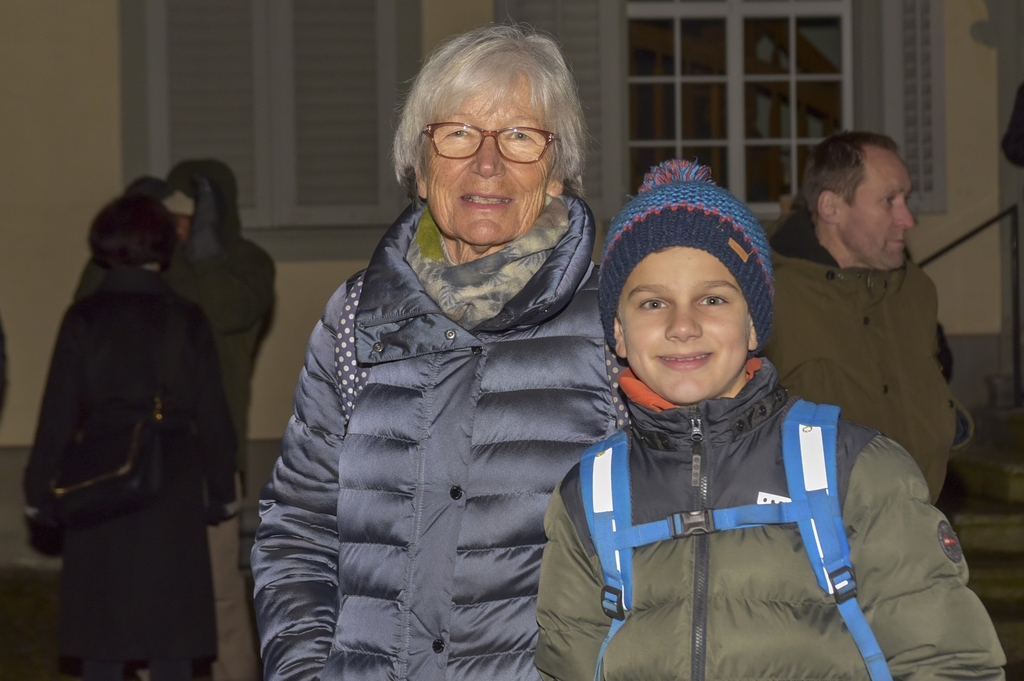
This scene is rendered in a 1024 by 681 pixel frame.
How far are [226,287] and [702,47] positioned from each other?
4917mm

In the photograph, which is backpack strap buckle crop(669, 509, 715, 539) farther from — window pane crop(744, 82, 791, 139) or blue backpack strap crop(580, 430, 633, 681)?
window pane crop(744, 82, 791, 139)

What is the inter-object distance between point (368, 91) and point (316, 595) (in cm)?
691

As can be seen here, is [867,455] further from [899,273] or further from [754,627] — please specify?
[899,273]

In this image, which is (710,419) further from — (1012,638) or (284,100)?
(284,100)

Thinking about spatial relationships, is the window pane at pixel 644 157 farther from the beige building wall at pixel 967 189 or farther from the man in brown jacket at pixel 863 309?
the man in brown jacket at pixel 863 309

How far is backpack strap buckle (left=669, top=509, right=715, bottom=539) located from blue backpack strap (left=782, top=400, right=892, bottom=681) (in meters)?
0.13

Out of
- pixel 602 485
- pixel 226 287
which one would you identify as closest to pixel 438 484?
pixel 602 485

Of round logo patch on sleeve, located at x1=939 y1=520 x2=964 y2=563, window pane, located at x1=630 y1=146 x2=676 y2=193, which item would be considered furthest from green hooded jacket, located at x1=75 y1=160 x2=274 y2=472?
round logo patch on sleeve, located at x1=939 y1=520 x2=964 y2=563

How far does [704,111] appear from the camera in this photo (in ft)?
33.0

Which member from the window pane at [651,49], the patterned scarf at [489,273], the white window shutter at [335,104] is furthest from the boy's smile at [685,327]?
the window pane at [651,49]

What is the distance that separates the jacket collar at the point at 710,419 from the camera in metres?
2.25

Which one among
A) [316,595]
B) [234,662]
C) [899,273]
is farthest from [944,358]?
[316,595]

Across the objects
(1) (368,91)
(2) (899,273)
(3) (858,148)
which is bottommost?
(2) (899,273)

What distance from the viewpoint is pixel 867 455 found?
2154mm
